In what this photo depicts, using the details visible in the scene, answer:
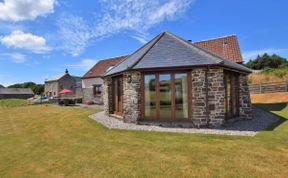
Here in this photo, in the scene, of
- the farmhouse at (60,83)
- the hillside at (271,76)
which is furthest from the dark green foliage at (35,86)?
the hillside at (271,76)

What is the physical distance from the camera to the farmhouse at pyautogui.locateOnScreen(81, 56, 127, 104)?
29220 mm

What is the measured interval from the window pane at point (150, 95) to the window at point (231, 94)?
426 cm

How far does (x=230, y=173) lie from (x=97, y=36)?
16.8 metres

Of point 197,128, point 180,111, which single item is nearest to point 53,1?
point 180,111

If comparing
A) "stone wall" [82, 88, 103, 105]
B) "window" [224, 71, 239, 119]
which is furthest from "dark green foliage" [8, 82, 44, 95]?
"window" [224, 71, 239, 119]

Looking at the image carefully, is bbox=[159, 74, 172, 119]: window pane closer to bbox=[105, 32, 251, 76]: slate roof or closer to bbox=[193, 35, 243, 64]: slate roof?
bbox=[105, 32, 251, 76]: slate roof

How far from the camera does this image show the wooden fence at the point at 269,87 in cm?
2473

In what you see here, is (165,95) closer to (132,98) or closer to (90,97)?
(132,98)

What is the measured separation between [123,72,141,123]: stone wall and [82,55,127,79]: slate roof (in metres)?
17.9

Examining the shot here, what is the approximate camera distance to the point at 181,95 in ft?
35.4

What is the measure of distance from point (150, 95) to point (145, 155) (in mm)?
5325

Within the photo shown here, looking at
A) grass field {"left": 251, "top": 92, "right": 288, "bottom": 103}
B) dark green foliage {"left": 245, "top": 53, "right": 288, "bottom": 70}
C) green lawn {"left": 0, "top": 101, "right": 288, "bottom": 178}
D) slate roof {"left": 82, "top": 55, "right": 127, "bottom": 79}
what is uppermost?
dark green foliage {"left": 245, "top": 53, "right": 288, "bottom": 70}

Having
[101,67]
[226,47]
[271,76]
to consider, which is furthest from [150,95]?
[271,76]

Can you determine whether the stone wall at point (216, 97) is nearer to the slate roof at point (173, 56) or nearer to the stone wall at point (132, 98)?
the slate roof at point (173, 56)
